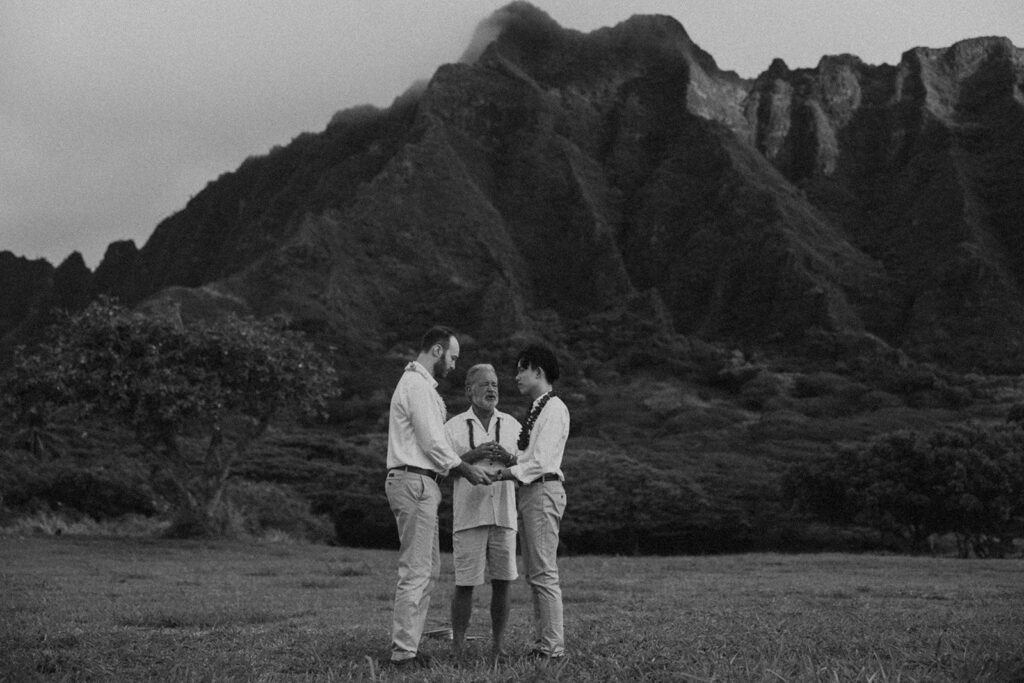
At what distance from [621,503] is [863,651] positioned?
103ft

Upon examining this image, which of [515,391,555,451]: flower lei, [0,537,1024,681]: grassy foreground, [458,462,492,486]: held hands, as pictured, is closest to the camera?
[0,537,1024,681]: grassy foreground

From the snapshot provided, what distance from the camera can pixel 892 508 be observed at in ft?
107

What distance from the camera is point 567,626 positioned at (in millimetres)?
8773

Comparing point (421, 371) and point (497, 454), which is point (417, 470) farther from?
point (421, 371)

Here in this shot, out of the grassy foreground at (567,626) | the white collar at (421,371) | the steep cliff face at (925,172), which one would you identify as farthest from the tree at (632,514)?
the steep cliff face at (925,172)

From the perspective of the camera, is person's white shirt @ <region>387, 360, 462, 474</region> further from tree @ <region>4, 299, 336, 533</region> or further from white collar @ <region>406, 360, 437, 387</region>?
tree @ <region>4, 299, 336, 533</region>

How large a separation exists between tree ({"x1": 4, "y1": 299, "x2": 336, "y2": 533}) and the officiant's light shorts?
65.5ft

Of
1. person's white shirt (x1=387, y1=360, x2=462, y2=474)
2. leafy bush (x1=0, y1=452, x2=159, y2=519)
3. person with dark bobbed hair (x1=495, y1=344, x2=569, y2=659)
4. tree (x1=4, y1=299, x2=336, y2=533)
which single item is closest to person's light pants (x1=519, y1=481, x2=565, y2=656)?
person with dark bobbed hair (x1=495, y1=344, x2=569, y2=659)

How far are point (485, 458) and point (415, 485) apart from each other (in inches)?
20.2

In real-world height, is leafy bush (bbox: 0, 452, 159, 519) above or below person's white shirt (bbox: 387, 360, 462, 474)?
below

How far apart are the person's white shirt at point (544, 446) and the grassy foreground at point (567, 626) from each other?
1.20 m

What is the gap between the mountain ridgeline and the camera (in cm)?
9225

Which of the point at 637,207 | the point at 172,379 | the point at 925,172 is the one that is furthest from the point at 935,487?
the point at 925,172

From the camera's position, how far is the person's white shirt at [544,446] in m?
6.82
